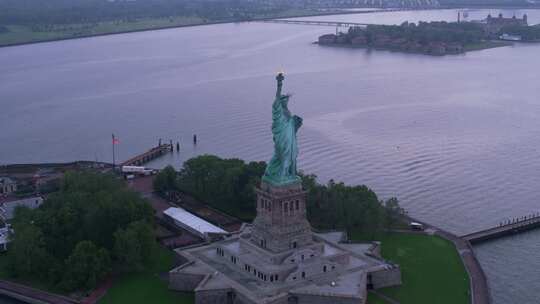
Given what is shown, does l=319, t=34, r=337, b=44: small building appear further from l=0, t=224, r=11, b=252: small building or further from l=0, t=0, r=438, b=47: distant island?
l=0, t=224, r=11, b=252: small building

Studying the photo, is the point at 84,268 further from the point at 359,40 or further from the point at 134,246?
the point at 359,40

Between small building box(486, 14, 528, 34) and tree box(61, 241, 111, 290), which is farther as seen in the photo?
small building box(486, 14, 528, 34)

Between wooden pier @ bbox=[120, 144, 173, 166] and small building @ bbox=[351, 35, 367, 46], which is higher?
small building @ bbox=[351, 35, 367, 46]

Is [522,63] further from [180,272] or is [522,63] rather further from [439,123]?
[180,272]

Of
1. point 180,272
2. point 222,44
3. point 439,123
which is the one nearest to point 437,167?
point 439,123

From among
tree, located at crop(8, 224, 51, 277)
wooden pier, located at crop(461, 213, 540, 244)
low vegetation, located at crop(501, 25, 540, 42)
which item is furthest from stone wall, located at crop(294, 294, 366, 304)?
low vegetation, located at crop(501, 25, 540, 42)

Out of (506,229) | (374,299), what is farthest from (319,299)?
(506,229)

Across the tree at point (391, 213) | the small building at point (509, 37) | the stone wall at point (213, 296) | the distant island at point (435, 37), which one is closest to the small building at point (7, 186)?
the stone wall at point (213, 296)
